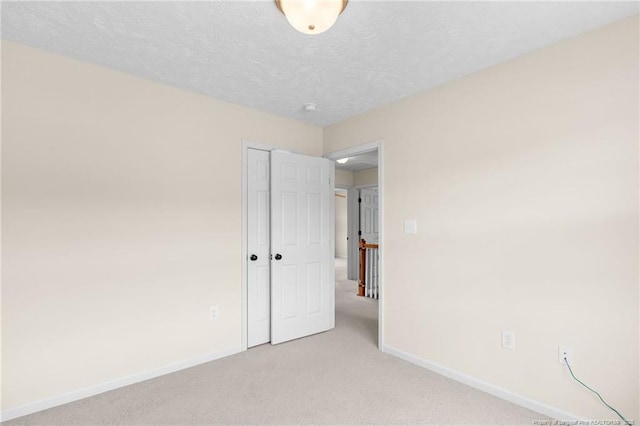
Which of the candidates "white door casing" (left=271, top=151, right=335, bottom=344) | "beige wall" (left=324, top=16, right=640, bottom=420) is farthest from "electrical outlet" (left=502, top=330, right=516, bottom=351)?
"white door casing" (left=271, top=151, right=335, bottom=344)

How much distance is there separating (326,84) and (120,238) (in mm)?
2064

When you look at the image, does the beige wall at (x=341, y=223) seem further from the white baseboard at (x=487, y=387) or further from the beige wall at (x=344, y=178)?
the white baseboard at (x=487, y=387)

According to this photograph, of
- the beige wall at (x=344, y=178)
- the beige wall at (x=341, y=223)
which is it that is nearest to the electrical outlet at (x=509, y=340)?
the beige wall at (x=344, y=178)

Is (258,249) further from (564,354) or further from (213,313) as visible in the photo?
(564,354)

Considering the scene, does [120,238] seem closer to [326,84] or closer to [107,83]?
[107,83]

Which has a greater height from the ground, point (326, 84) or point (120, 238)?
point (326, 84)

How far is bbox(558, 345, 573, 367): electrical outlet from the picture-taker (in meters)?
1.98

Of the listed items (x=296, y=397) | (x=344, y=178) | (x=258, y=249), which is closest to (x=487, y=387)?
(x=296, y=397)

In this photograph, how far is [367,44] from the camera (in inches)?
80.7

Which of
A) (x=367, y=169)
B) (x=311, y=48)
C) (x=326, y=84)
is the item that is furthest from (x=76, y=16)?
(x=367, y=169)

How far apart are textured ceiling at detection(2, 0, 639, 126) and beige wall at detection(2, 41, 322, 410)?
292 millimetres

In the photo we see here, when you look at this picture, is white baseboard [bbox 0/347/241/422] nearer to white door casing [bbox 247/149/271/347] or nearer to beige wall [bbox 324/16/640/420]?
white door casing [bbox 247/149/271/347]

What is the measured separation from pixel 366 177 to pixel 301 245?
346cm

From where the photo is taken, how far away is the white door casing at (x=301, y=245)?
330 cm
